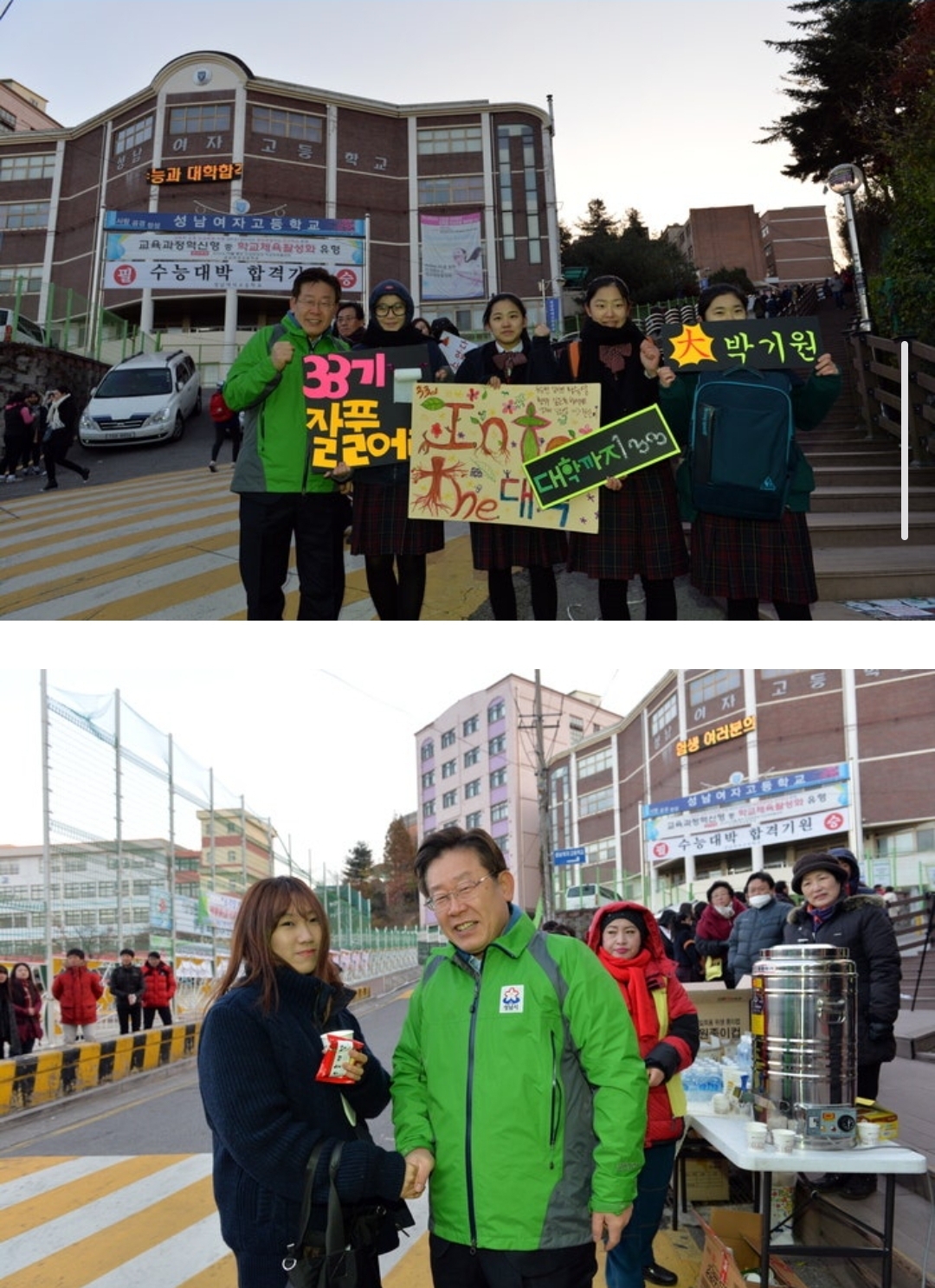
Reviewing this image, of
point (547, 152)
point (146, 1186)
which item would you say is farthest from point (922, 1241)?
point (547, 152)

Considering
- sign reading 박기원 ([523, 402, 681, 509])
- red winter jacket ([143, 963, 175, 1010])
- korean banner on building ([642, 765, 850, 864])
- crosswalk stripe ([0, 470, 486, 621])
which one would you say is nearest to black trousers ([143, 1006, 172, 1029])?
red winter jacket ([143, 963, 175, 1010])

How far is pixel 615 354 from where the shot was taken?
397 centimetres

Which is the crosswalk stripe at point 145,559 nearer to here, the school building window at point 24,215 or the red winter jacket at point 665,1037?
the school building window at point 24,215

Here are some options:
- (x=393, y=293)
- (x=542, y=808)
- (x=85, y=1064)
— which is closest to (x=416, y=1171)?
(x=542, y=808)

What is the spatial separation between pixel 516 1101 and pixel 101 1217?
2017 mm

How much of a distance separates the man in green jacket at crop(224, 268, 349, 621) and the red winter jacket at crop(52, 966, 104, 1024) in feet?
13.4

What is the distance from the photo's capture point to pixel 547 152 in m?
5.47

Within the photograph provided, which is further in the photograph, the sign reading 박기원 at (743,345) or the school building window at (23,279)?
the school building window at (23,279)

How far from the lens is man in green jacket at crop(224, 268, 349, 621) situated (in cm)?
396

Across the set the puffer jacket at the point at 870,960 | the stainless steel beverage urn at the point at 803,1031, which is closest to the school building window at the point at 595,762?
the puffer jacket at the point at 870,960

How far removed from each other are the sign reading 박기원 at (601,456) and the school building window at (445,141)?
2.13 meters

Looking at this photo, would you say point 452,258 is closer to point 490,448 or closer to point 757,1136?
point 490,448

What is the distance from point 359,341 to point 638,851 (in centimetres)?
277

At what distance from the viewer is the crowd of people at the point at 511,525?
156 inches
